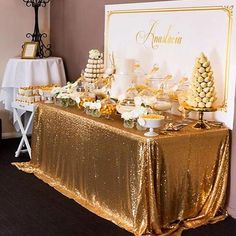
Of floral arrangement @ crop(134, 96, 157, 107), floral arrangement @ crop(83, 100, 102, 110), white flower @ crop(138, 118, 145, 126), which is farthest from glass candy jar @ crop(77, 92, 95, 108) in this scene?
white flower @ crop(138, 118, 145, 126)

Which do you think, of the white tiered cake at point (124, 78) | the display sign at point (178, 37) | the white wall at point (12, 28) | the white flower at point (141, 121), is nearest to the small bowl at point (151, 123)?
the white flower at point (141, 121)

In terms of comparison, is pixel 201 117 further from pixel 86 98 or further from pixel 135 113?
pixel 86 98

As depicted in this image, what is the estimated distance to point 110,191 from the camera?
119 inches

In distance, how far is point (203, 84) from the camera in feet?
9.54

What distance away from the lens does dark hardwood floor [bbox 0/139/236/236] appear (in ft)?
9.19

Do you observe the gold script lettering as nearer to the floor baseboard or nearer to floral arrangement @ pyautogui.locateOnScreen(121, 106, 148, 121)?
floral arrangement @ pyautogui.locateOnScreen(121, 106, 148, 121)

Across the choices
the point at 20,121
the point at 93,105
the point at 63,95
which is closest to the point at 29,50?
the point at 20,121

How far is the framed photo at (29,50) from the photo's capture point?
4.76m

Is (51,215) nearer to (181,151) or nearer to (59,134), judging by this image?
(59,134)

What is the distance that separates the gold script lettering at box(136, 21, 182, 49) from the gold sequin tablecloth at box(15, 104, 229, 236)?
76 cm

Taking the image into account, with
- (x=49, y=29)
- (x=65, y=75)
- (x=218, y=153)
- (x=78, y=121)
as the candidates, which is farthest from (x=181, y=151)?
(x=49, y=29)

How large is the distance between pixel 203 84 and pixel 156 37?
0.85m

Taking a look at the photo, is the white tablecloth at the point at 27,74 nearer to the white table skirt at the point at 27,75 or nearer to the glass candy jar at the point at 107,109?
the white table skirt at the point at 27,75

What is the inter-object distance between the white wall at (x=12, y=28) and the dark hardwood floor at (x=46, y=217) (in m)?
1.68
